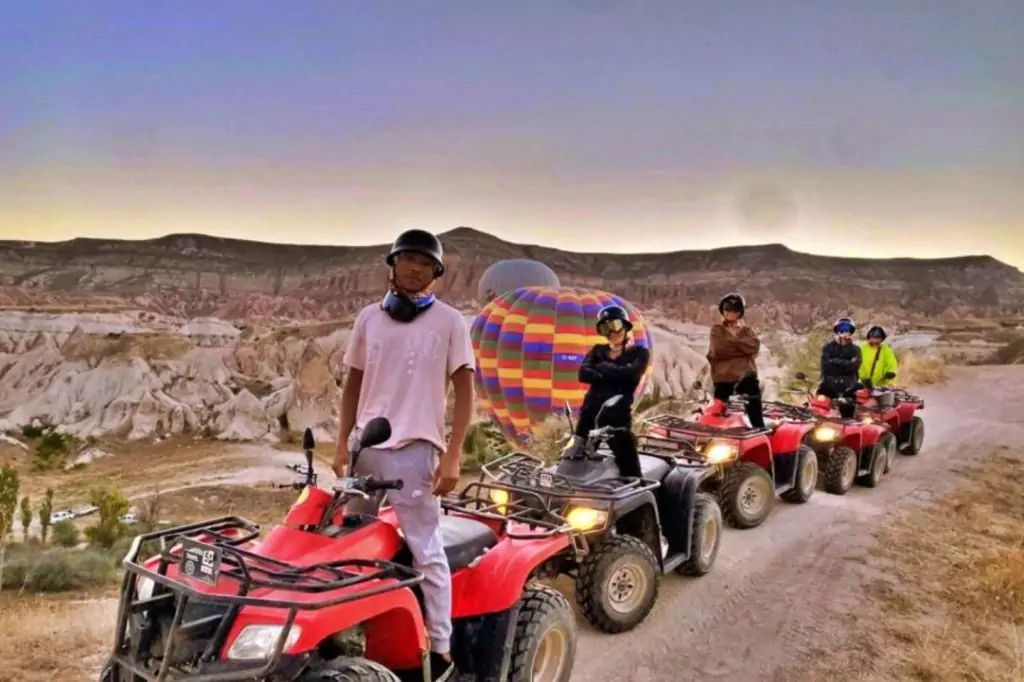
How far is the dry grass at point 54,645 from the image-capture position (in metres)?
5.42

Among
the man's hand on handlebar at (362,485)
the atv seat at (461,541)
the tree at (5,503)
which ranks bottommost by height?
the tree at (5,503)

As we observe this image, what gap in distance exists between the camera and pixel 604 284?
342 ft

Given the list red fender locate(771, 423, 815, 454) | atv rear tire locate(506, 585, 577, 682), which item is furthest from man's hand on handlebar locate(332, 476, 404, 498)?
red fender locate(771, 423, 815, 454)

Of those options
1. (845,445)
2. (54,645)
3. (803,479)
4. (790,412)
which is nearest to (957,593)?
(803,479)

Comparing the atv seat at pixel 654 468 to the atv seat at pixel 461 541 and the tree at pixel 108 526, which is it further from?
the tree at pixel 108 526

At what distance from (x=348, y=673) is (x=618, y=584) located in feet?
10.5

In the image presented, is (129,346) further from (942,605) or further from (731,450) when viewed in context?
(942,605)

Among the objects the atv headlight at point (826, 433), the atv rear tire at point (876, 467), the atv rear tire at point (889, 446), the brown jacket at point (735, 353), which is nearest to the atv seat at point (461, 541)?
the brown jacket at point (735, 353)

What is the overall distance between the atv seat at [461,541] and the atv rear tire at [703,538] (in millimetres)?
2996

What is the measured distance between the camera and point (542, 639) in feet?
14.6

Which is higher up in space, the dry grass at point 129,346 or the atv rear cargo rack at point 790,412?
the atv rear cargo rack at point 790,412

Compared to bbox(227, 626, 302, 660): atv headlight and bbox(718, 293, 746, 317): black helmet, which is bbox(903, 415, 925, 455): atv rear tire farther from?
bbox(227, 626, 302, 660): atv headlight

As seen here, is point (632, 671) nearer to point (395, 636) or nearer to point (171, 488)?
point (395, 636)

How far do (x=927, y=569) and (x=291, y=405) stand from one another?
164 ft
